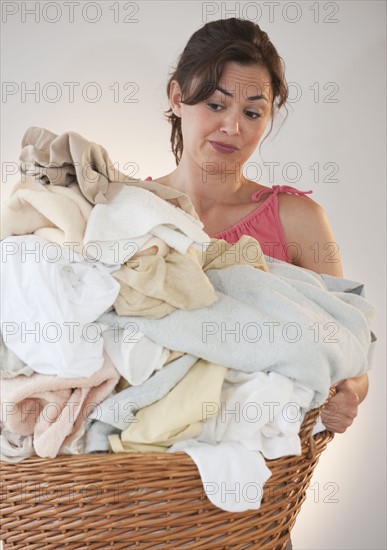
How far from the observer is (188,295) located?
1.01m

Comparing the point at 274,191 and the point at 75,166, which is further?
the point at 274,191

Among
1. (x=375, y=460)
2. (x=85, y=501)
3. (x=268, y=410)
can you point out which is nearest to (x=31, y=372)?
(x=85, y=501)

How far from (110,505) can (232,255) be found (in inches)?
15.5

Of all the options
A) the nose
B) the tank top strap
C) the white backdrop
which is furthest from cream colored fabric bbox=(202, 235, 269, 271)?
the white backdrop

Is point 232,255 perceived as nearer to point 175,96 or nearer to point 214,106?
point 214,106

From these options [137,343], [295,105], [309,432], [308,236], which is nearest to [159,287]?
[137,343]

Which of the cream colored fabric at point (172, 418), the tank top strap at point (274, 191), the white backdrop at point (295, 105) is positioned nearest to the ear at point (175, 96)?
the tank top strap at point (274, 191)

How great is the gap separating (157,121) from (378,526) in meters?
1.25

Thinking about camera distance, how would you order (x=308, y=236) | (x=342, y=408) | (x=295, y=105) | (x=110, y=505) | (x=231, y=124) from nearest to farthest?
(x=110, y=505), (x=342, y=408), (x=231, y=124), (x=308, y=236), (x=295, y=105)

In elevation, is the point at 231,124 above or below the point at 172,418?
above

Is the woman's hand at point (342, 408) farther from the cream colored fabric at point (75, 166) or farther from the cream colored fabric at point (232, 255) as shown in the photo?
the cream colored fabric at point (75, 166)

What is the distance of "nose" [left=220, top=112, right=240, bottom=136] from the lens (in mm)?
1495

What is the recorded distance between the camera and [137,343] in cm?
99

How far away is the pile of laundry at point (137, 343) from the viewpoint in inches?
38.1
